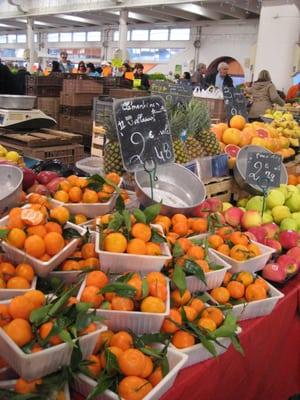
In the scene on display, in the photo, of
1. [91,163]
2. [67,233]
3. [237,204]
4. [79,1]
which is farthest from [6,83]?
[79,1]

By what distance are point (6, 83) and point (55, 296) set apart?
18.0 ft

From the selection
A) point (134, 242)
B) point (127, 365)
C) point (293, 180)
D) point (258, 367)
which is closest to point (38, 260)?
point (134, 242)

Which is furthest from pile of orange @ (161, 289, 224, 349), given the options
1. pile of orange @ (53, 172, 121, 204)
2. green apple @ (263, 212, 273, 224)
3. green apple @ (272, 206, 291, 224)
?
green apple @ (272, 206, 291, 224)

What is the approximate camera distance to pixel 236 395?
1.49m

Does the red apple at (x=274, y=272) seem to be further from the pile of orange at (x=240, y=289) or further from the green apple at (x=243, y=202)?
the green apple at (x=243, y=202)

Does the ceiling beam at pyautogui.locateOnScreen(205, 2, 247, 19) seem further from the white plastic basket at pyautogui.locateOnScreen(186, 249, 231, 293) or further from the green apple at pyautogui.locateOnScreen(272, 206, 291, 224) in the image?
the white plastic basket at pyautogui.locateOnScreen(186, 249, 231, 293)

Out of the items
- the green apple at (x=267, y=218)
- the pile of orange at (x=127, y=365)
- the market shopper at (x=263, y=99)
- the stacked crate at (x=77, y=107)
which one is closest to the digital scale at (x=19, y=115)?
the green apple at (x=267, y=218)

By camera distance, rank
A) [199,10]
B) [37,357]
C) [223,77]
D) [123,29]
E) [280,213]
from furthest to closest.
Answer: [123,29]
[199,10]
[223,77]
[280,213]
[37,357]

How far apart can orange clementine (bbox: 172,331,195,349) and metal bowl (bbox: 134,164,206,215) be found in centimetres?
69

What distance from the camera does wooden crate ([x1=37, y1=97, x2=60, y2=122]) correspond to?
721cm

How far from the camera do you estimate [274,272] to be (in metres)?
1.70

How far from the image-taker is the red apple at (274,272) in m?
1.70

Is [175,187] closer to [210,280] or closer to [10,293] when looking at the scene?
[210,280]

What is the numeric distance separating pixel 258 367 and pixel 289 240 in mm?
592
